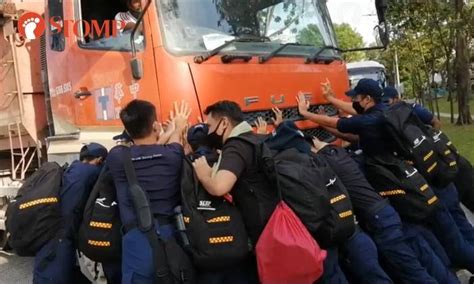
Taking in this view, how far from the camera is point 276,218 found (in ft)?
10.4

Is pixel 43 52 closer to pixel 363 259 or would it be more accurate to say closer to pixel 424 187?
pixel 363 259

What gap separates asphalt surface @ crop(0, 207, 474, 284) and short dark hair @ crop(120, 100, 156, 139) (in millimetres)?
3438

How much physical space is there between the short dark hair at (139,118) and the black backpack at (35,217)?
857mm

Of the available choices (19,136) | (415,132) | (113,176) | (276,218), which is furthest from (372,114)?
(19,136)

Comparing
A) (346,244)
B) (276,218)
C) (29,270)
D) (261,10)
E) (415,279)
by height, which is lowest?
(29,270)

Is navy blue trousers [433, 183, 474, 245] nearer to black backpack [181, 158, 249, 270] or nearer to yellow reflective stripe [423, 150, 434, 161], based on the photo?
yellow reflective stripe [423, 150, 434, 161]

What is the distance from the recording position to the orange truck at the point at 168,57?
4.10m

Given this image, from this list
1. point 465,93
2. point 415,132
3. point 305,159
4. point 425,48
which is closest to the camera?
point 305,159

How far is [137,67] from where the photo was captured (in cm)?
409

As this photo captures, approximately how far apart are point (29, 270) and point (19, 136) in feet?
5.14

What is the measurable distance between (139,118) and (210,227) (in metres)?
0.79

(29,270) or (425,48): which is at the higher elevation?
(425,48)

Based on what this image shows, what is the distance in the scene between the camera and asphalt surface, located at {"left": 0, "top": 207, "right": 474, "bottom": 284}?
5992 mm

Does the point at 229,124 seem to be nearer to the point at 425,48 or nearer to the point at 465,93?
the point at 465,93
